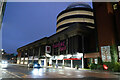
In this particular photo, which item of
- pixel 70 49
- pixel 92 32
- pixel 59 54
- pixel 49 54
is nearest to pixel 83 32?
pixel 92 32

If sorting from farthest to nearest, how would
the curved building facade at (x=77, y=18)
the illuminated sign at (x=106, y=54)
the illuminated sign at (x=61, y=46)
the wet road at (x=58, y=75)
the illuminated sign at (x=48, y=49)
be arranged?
the curved building facade at (x=77, y=18) < the illuminated sign at (x=48, y=49) < the illuminated sign at (x=61, y=46) < the illuminated sign at (x=106, y=54) < the wet road at (x=58, y=75)

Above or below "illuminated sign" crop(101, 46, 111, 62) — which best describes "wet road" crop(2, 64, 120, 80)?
below

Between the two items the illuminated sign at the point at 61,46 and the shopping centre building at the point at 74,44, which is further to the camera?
the illuminated sign at the point at 61,46

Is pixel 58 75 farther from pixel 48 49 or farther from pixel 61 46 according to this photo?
pixel 48 49

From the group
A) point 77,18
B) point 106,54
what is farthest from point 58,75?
point 77,18

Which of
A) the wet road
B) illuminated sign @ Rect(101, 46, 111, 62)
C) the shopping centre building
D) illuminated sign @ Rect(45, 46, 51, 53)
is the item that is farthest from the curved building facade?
the wet road

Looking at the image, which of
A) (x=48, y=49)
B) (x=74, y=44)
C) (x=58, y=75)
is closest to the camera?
(x=58, y=75)

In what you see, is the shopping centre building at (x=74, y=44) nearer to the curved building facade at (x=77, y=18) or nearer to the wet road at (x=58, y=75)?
the curved building facade at (x=77, y=18)

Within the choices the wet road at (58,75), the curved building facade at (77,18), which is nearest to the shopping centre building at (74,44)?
the curved building facade at (77,18)

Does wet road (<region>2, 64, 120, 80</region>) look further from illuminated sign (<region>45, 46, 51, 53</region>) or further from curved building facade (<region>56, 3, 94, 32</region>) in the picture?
curved building facade (<region>56, 3, 94, 32</region>)

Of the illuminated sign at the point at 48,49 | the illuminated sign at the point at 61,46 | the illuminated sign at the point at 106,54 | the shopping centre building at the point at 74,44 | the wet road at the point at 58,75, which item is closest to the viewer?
the wet road at the point at 58,75

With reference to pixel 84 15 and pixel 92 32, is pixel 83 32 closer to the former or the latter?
pixel 92 32

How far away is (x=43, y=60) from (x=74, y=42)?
2606 centimetres

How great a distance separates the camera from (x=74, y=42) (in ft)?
139
